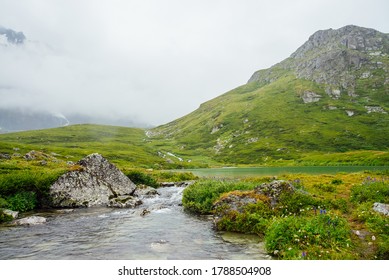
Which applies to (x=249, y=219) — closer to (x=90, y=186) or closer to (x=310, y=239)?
(x=310, y=239)

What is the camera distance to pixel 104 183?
111 feet

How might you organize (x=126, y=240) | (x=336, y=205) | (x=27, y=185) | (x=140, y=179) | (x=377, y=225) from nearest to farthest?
(x=377, y=225)
(x=126, y=240)
(x=336, y=205)
(x=27, y=185)
(x=140, y=179)

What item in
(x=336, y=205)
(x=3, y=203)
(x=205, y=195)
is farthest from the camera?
(x=205, y=195)

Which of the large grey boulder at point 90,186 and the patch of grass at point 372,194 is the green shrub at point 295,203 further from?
the large grey boulder at point 90,186

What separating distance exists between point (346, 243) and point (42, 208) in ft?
88.2

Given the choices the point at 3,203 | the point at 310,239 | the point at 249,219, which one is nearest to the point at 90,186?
the point at 3,203

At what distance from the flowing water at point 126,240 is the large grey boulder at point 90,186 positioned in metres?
5.58

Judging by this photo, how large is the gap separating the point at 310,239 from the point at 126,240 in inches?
392

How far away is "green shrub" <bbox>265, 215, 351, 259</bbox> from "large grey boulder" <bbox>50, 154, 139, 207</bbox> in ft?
67.7

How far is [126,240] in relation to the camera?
16.2 m

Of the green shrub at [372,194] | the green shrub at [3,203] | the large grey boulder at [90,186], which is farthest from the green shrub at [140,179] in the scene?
the green shrub at [372,194]

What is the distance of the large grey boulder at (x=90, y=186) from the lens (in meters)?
29.1
